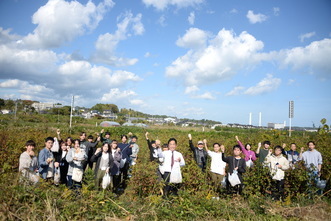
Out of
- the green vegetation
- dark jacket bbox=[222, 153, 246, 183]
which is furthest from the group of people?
dark jacket bbox=[222, 153, 246, 183]

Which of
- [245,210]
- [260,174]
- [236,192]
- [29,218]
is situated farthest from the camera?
[236,192]

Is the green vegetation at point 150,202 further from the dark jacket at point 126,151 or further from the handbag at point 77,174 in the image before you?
the dark jacket at point 126,151

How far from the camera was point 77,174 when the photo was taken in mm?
5605

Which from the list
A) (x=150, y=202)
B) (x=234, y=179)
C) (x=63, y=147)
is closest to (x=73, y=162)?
(x=63, y=147)

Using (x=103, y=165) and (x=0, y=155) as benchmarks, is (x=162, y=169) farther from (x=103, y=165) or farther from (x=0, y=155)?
(x=0, y=155)

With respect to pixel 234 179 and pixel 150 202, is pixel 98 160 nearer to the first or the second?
pixel 150 202

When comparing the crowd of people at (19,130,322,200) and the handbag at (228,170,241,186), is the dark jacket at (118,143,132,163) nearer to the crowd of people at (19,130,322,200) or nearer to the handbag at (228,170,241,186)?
the crowd of people at (19,130,322,200)

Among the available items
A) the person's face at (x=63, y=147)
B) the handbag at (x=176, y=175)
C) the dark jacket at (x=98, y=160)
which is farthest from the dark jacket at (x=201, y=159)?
the person's face at (x=63, y=147)

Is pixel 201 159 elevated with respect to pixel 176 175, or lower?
elevated

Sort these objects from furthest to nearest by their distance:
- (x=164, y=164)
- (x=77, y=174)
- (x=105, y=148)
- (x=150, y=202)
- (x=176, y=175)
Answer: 1. (x=77, y=174)
2. (x=105, y=148)
3. (x=164, y=164)
4. (x=176, y=175)
5. (x=150, y=202)

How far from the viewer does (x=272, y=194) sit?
5.13 meters

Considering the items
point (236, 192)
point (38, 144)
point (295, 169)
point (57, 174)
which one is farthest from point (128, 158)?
point (295, 169)

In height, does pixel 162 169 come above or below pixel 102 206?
above

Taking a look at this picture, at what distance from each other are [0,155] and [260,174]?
5.61m
